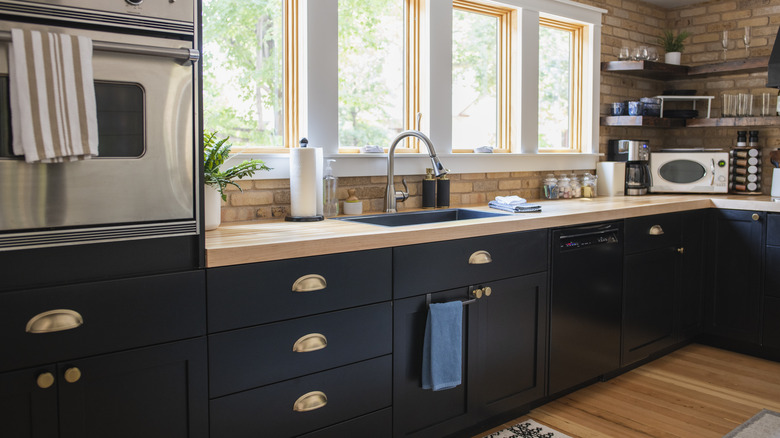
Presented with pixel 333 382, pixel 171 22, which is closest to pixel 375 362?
pixel 333 382

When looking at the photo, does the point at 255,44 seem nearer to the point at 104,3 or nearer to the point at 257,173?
the point at 257,173

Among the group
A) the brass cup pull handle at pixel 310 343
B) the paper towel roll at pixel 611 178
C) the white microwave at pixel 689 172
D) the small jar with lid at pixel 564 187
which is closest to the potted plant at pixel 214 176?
the brass cup pull handle at pixel 310 343

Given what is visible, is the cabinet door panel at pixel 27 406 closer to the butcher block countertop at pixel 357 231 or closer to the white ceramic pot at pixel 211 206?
the butcher block countertop at pixel 357 231

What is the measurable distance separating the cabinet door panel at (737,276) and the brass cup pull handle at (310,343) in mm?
2861

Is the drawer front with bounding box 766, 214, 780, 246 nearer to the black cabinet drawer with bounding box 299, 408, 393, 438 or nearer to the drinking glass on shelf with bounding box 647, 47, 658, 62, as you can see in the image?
the drinking glass on shelf with bounding box 647, 47, 658, 62

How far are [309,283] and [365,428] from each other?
0.59 meters

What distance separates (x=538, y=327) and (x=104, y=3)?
212 centimetres

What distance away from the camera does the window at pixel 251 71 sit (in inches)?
102

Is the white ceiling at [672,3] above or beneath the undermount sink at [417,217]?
above

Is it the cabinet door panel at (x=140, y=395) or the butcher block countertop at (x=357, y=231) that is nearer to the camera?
the cabinet door panel at (x=140, y=395)

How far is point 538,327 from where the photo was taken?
9.27ft

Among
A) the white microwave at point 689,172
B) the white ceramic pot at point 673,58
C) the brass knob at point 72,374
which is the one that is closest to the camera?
the brass knob at point 72,374

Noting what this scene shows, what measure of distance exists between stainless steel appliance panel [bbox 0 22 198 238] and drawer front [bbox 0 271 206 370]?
0.55ft

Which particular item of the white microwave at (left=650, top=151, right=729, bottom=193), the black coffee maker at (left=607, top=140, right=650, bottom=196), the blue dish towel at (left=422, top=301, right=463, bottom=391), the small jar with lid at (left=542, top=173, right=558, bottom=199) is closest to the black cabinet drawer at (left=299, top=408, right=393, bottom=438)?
the blue dish towel at (left=422, top=301, right=463, bottom=391)
